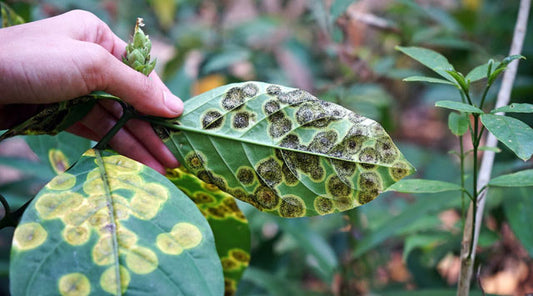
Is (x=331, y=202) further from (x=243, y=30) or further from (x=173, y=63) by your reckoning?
(x=243, y=30)

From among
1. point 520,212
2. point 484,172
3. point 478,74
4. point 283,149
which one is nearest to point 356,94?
point 520,212

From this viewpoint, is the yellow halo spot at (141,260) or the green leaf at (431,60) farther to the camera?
the green leaf at (431,60)

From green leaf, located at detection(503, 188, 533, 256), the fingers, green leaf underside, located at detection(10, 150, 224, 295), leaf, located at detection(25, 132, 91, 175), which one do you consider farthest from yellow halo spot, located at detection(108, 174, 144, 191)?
green leaf, located at detection(503, 188, 533, 256)

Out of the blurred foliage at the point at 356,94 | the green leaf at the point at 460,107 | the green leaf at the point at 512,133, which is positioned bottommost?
the blurred foliage at the point at 356,94

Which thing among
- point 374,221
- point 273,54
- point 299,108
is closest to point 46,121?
point 299,108

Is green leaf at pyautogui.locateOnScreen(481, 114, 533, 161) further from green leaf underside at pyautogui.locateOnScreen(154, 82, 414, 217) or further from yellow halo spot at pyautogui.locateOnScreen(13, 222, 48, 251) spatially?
yellow halo spot at pyautogui.locateOnScreen(13, 222, 48, 251)

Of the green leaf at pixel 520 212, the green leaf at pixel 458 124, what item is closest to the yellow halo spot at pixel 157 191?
the green leaf at pixel 458 124

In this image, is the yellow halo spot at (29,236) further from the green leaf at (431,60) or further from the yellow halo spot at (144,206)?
the green leaf at (431,60)
